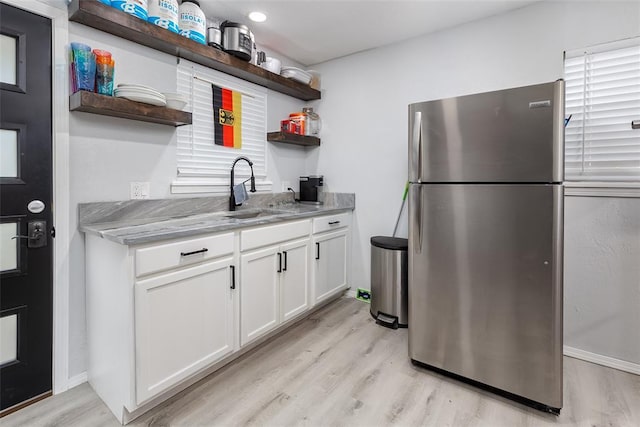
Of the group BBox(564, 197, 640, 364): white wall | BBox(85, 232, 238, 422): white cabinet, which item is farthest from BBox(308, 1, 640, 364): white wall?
BBox(85, 232, 238, 422): white cabinet

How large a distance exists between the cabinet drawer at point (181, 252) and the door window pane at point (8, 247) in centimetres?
71

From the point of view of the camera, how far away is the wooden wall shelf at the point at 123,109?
165 cm

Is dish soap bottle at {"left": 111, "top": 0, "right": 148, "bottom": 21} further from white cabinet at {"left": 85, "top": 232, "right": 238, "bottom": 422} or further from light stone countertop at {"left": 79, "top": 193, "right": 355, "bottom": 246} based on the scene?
white cabinet at {"left": 85, "top": 232, "right": 238, "bottom": 422}

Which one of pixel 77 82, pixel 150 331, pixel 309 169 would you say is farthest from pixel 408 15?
pixel 150 331

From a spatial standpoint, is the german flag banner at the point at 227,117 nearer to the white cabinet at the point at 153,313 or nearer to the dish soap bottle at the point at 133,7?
the dish soap bottle at the point at 133,7

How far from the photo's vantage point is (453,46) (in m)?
2.63

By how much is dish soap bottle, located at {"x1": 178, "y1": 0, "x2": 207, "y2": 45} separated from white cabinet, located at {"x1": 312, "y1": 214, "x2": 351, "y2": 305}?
158 centimetres

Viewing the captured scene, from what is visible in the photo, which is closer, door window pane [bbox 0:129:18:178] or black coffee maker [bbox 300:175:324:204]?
door window pane [bbox 0:129:18:178]

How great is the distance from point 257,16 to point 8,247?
2.15 m

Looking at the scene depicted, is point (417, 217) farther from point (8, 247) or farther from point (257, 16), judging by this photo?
point (8, 247)

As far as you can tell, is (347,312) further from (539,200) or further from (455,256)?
(539,200)

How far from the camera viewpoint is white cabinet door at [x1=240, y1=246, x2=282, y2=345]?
2.02m

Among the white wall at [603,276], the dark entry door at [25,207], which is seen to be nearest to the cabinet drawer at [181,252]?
the dark entry door at [25,207]

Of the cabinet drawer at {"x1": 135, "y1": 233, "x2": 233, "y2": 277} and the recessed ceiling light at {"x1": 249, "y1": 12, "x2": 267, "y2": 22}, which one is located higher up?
the recessed ceiling light at {"x1": 249, "y1": 12, "x2": 267, "y2": 22}
